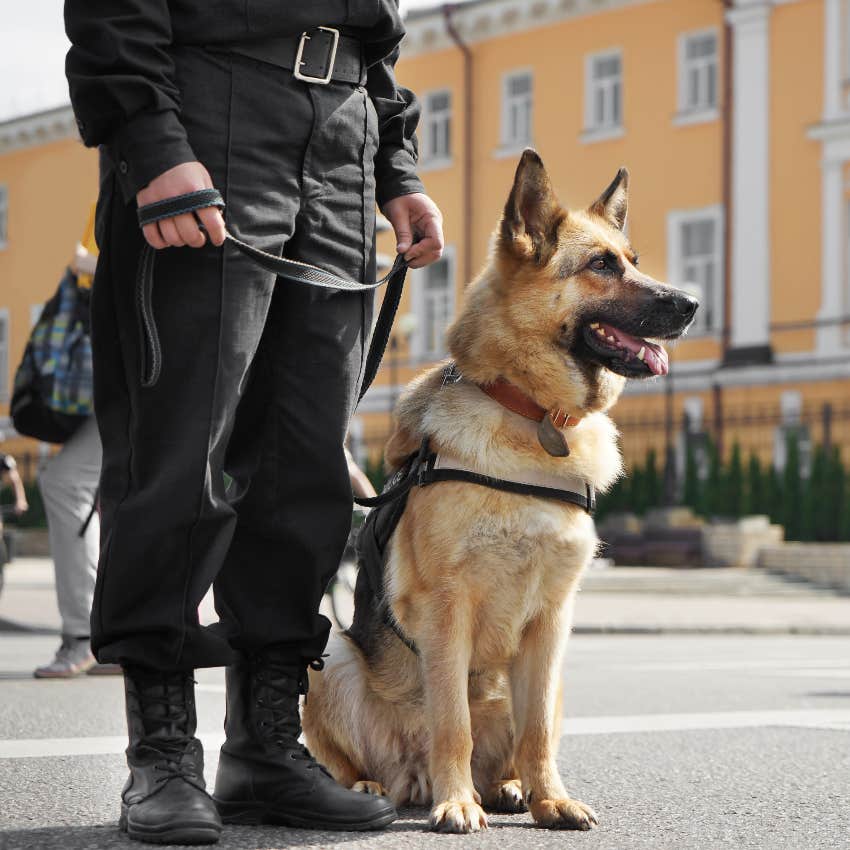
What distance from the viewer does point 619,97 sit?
90.7ft

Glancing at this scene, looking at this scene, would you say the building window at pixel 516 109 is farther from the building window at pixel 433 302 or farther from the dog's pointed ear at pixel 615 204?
the dog's pointed ear at pixel 615 204

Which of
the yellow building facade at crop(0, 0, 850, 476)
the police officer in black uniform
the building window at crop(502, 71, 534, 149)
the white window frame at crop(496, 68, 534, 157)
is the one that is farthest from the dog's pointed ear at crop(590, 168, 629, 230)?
the building window at crop(502, 71, 534, 149)

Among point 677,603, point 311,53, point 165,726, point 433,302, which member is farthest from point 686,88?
point 165,726

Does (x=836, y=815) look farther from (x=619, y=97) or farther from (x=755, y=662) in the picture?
(x=619, y=97)

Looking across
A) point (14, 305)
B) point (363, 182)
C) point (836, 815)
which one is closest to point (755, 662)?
point (836, 815)

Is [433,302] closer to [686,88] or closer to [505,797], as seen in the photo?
[686,88]

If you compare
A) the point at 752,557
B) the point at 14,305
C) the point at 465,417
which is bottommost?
the point at 752,557

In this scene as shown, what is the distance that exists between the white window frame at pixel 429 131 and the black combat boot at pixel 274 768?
26.8 m

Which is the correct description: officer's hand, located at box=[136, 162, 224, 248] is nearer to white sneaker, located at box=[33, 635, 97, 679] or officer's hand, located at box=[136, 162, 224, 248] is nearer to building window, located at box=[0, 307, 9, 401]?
white sneaker, located at box=[33, 635, 97, 679]

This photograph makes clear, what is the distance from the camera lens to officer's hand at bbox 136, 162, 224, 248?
333 cm

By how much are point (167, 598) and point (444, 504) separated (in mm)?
765

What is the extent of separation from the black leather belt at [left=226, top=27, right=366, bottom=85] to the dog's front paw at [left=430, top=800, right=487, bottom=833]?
66.1 inches

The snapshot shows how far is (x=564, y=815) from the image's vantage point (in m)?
3.71

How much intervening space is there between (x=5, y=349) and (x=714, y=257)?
65.2 ft
